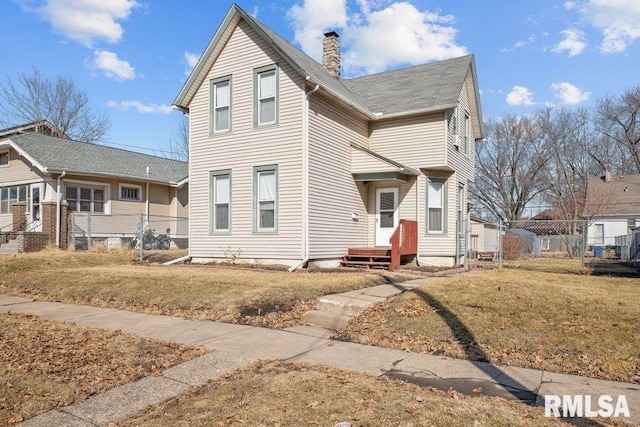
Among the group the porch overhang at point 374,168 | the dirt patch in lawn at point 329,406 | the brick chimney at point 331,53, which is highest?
the brick chimney at point 331,53

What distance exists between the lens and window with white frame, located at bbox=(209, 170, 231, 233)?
14.6 m

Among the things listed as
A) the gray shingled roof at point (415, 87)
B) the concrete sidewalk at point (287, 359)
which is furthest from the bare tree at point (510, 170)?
the concrete sidewalk at point (287, 359)

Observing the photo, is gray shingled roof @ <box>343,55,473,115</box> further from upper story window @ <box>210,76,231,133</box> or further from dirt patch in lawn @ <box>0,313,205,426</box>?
dirt patch in lawn @ <box>0,313,205,426</box>

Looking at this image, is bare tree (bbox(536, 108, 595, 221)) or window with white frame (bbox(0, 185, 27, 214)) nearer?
window with white frame (bbox(0, 185, 27, 214))

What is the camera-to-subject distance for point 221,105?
1500cm

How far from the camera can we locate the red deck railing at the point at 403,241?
44.0 ft

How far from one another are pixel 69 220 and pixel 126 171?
3.83m

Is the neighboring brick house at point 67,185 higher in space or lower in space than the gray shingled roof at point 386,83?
lower

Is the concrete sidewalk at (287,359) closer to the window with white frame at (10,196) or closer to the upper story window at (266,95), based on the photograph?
the upper story window at (266,95)

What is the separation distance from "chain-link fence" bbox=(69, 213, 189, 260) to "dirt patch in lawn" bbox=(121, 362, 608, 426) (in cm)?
1585

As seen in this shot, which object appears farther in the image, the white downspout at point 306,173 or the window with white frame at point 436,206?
the window with white frame at point 436,206

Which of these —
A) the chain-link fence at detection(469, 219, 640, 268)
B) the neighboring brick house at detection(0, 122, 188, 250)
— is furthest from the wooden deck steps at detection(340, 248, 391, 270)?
the neighboring brick house at detection(0, 122, 188, 250)

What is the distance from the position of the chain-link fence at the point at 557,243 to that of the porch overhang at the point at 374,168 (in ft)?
11.6

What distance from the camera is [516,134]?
151ft
